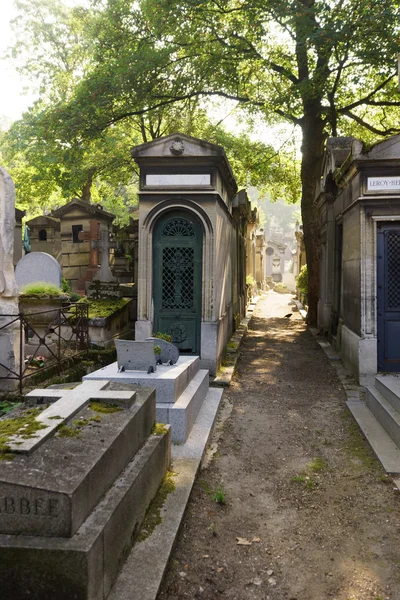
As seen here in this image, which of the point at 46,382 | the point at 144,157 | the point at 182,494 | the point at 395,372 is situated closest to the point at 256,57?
the point at 144,157

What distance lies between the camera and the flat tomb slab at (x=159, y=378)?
5.25m

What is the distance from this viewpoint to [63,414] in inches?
134

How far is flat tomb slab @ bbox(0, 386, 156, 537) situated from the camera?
244 cm

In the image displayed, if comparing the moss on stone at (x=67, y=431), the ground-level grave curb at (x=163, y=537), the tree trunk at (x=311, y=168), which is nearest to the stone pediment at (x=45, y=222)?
the tree trunk at (x=311, y=168)

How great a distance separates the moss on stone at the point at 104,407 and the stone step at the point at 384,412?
3265 millimetres

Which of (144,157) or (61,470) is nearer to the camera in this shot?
(61,470)

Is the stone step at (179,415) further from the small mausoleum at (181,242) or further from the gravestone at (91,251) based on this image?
the gravestone at (91,251)

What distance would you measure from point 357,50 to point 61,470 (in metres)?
13.5

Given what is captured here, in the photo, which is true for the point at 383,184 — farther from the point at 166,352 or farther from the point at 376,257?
the point at 166,352

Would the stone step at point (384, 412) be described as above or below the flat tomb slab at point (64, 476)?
below

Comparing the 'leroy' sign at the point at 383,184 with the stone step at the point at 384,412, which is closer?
the stone step at the point at 384,412

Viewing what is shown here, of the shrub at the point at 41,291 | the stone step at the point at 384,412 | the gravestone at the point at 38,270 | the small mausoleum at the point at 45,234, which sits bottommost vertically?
the stone step at the point at 384,412

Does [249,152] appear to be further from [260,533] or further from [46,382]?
[260,533]

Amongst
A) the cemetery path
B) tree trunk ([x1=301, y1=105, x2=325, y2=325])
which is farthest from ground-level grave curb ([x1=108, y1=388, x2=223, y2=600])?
tree trunk ([x1=301, y1=105, x2=325, y2=325])
